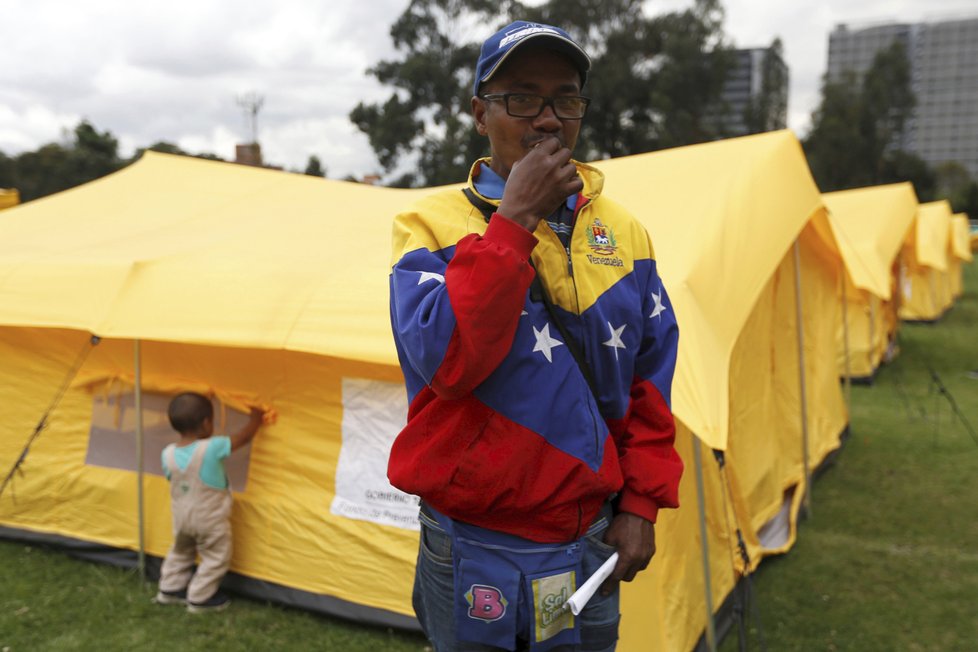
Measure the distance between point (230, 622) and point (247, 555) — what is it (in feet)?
1.18

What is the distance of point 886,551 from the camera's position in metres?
4.74

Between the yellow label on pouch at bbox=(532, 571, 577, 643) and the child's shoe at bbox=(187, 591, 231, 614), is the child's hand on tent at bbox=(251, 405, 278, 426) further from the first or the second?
the yellow label on pouch at bbox=(532, 571, 577, 643)

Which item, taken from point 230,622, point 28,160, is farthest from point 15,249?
point 28,160

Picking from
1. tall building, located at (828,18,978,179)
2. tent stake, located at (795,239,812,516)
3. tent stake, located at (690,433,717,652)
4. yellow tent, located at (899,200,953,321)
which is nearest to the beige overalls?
tent stake, located at (690,433,717,652)

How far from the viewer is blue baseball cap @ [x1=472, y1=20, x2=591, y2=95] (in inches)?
58.5

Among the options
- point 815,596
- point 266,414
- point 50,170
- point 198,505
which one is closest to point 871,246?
point 815,596

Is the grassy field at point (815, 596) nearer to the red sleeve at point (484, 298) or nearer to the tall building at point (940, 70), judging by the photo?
the red sleeve at point (484, 298)

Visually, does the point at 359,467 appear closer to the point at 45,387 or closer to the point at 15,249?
the point at 45,387

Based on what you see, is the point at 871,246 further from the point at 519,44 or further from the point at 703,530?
the point at 519,44

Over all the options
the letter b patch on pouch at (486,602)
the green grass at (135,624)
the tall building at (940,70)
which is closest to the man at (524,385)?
the letter b patch on pouch at (486,602)

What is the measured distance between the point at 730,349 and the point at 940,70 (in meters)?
140

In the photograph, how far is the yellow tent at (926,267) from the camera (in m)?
12.2

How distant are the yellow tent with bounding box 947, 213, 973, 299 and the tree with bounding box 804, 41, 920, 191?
1531 centimetres

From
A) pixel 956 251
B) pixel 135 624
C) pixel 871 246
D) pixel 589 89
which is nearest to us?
pixel 135 624
